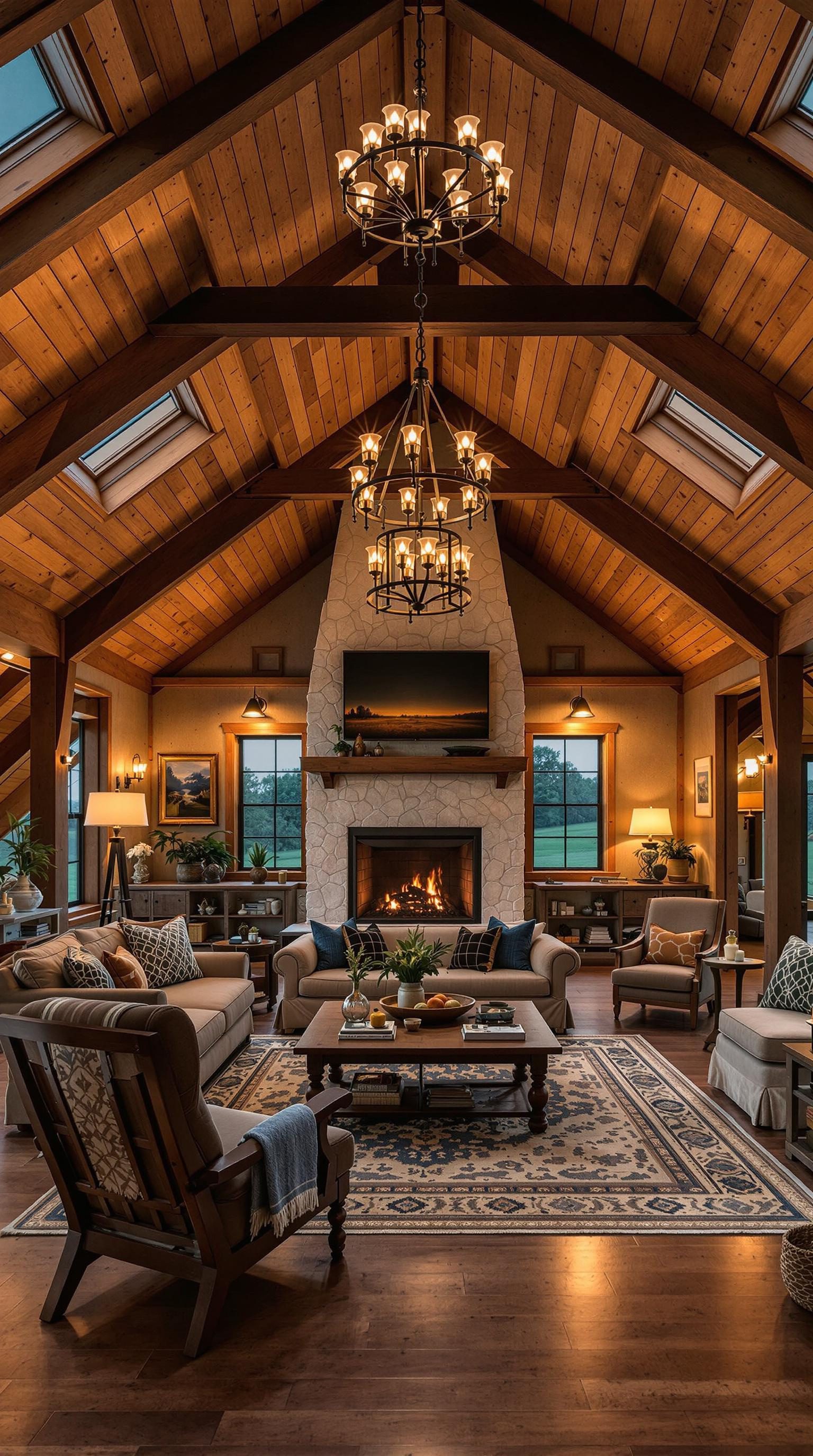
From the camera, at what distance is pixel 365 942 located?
255 inches

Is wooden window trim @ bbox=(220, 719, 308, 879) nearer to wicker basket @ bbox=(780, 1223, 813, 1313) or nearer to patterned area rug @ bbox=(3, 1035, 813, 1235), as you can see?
patterned area rug @ bbox=(3, 1035, 813, 1235)

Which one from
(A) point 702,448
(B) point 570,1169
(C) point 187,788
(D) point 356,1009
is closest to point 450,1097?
(D) point 356,1009

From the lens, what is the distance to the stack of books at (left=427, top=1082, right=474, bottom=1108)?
471 centimetres

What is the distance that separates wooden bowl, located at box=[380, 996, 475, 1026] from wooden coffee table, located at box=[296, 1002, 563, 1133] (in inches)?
1.6

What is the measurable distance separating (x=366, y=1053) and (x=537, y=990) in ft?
6.77

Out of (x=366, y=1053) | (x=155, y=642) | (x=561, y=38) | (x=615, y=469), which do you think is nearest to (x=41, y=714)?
(x=155, y=642)

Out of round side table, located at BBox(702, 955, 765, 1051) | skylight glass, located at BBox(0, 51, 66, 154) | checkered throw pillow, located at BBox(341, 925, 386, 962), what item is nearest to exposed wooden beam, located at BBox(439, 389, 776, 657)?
round side table, located at BBox(702, 955, 765, 1051)

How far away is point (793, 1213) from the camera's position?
3674 millimetres

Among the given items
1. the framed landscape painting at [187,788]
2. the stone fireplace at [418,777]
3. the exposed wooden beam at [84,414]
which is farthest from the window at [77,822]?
the exposed wooden beam at [84,414]

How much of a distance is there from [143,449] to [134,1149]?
4947mm

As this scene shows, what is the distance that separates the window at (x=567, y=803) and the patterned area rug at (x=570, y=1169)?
4.53m

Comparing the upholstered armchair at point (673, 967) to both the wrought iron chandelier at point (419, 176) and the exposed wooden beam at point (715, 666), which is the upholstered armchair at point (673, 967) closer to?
the exposed wooden beam at point (715, 666)

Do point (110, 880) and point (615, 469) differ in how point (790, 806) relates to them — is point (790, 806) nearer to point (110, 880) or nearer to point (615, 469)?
point (615, 469)

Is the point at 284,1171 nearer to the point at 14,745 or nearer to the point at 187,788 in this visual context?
the point at 14,745
